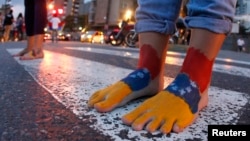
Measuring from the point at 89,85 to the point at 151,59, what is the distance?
1.45 feet

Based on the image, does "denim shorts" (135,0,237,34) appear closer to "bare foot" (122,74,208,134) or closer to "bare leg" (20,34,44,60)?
"bare foot" (122,74,208,134)

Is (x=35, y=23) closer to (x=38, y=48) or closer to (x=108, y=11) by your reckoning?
(x=38, y=48)

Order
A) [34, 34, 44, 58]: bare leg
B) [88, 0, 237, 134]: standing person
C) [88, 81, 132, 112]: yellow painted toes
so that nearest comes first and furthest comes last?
1. [88, 0, 237, 134]: standing person
2. [88, 81, 132, 112]: yellow painted toes
3. [34, 34, 44, 58]: bare leg

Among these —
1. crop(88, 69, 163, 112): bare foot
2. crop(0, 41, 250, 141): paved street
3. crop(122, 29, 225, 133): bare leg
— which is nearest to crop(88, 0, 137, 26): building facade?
crop(0, 41, 250, 141): paved street

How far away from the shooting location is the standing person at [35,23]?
3139 millimetres

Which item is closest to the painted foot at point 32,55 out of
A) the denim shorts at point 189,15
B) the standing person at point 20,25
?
the denim shorts at point 189,15

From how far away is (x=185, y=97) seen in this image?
3.82ft

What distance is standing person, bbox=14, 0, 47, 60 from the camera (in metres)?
3.14

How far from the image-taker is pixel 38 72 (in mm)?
2090

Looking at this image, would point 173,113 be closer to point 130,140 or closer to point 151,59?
point 130,140

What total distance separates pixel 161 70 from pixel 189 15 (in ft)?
0.91

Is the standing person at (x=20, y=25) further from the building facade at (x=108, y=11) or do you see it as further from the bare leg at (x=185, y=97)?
the building facade at (x=108, y=11)

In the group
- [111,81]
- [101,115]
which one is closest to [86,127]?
[101,115]

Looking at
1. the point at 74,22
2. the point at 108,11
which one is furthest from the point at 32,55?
the point at 74,22
